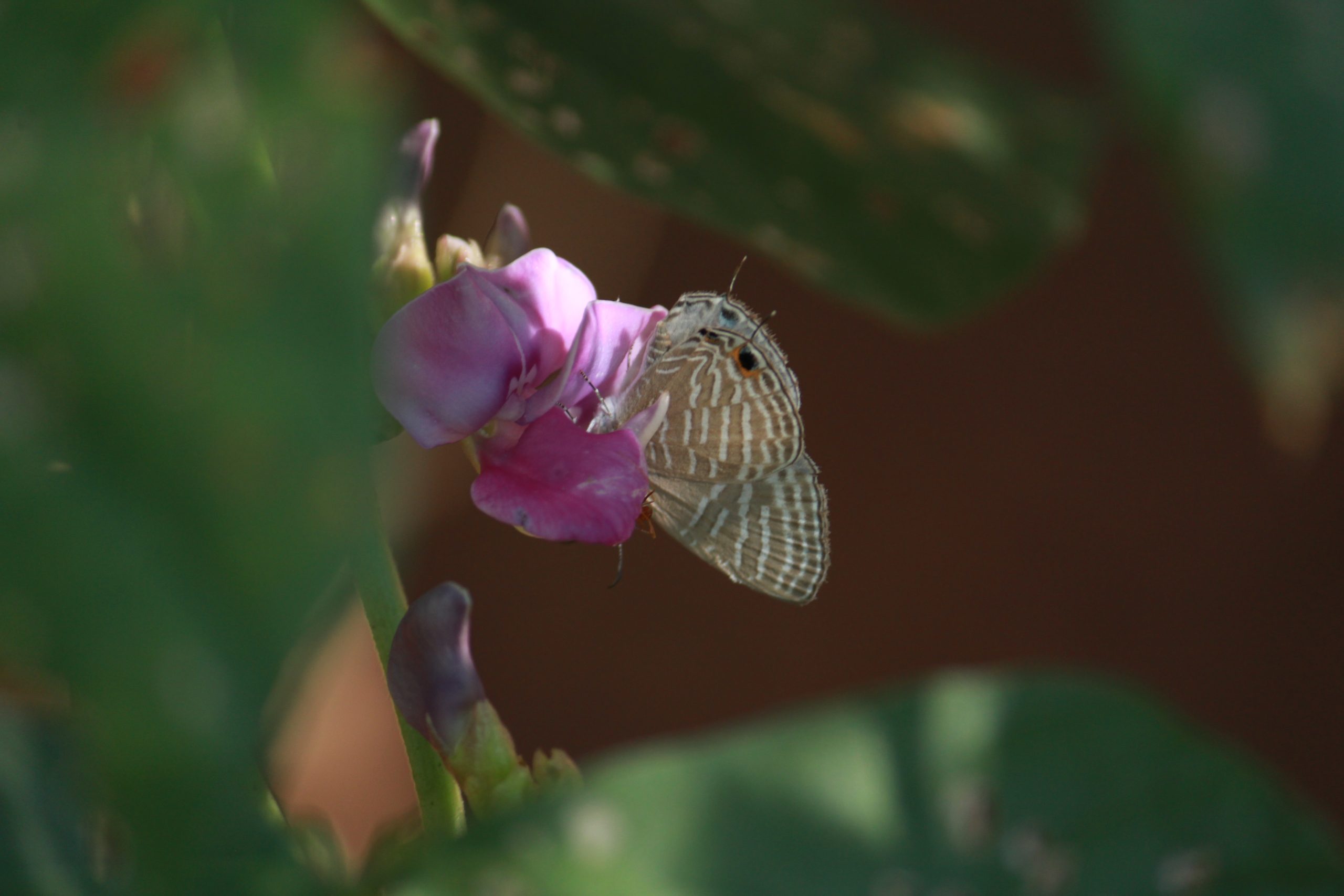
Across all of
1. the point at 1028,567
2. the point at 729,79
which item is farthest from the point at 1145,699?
the point at 1028,567

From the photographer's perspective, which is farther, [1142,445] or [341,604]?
[1142,445]

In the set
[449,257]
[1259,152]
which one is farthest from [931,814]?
[449,257]

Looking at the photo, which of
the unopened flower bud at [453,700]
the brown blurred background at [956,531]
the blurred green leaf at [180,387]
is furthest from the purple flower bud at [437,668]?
the brown blurred background at [956,531]

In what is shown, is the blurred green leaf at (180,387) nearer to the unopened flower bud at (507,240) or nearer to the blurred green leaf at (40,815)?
the blurred green leaf at (40,815)

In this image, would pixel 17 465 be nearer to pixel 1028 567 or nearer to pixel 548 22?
pixel 548 22

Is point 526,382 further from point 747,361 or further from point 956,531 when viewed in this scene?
point 956,531

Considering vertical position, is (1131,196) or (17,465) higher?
(17,465)
